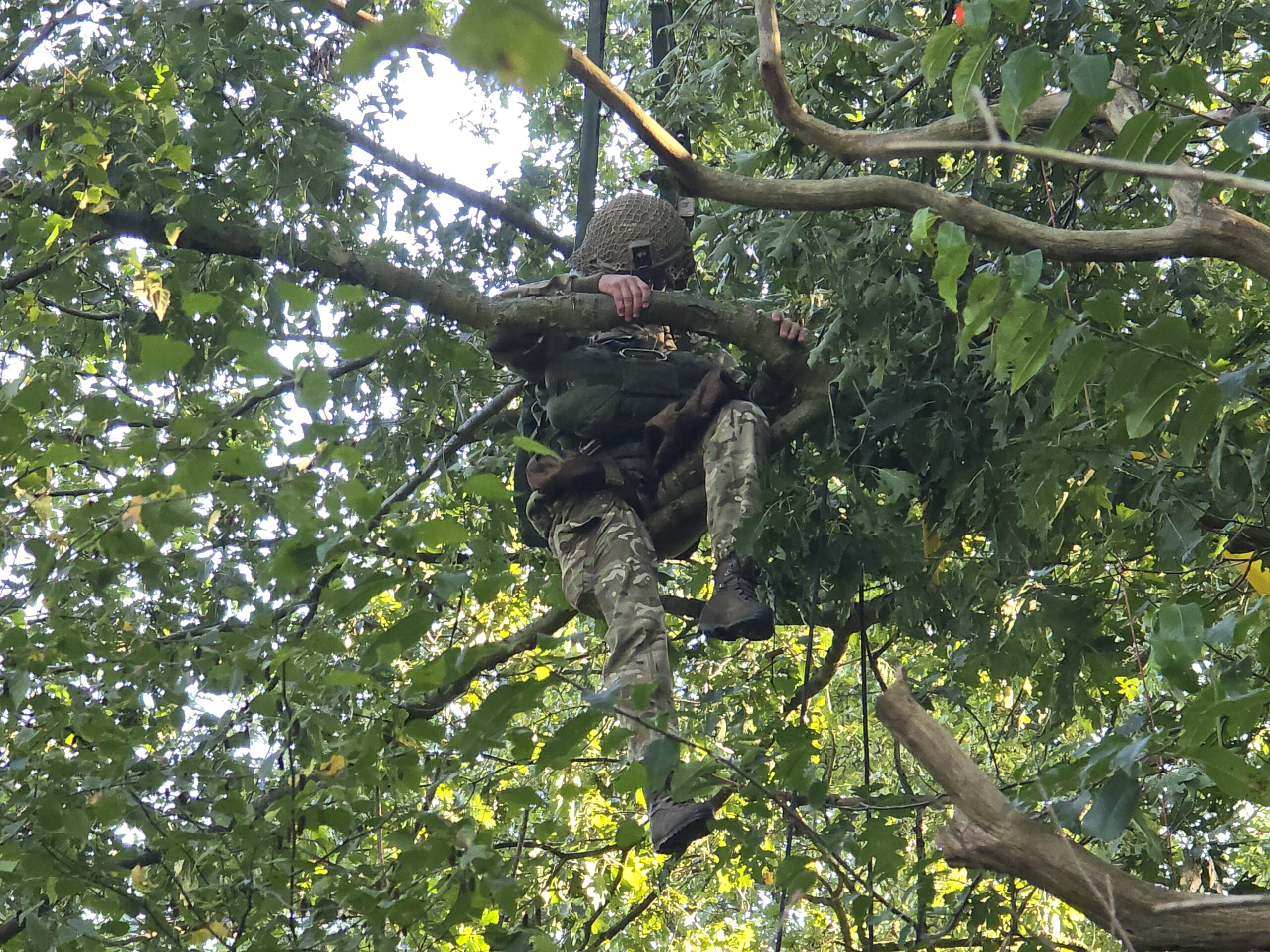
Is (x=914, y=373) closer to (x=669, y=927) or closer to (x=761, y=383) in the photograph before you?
(x=761, y=383)

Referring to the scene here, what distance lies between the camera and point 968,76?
2.03 meters

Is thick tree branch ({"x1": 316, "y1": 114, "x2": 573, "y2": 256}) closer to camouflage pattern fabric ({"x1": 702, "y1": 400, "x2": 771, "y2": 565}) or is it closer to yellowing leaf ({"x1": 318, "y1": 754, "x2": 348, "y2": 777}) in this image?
camouflage pattern fabric ({"x1": 702, "y1": 400, "x2": 771, "y2": 565})

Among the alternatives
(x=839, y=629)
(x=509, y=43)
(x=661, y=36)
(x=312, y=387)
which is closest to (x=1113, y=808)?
(x=312, y=387)

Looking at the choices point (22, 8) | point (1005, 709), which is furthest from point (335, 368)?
point (1005, 709)

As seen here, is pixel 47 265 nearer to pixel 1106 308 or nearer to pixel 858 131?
pixel 858 131

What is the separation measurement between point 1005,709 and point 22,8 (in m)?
4.46

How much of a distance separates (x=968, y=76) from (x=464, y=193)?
4220mm

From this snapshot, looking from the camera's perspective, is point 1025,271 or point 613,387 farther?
point 613,387

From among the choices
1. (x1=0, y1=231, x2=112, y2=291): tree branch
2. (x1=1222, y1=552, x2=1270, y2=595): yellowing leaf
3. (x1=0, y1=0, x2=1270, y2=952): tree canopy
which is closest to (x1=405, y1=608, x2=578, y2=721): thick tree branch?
(x1=0, y1=0, x2=1270, y2=952): tree canopy

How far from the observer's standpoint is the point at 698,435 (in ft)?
13.6

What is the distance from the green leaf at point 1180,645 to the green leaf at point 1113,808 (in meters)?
0.16

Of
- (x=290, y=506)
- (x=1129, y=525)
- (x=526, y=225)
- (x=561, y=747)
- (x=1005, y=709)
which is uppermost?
(x=526, y=225)

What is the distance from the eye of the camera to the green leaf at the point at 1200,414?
7.07 feet

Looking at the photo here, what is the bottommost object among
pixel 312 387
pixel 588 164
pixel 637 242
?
pixel 312 387
